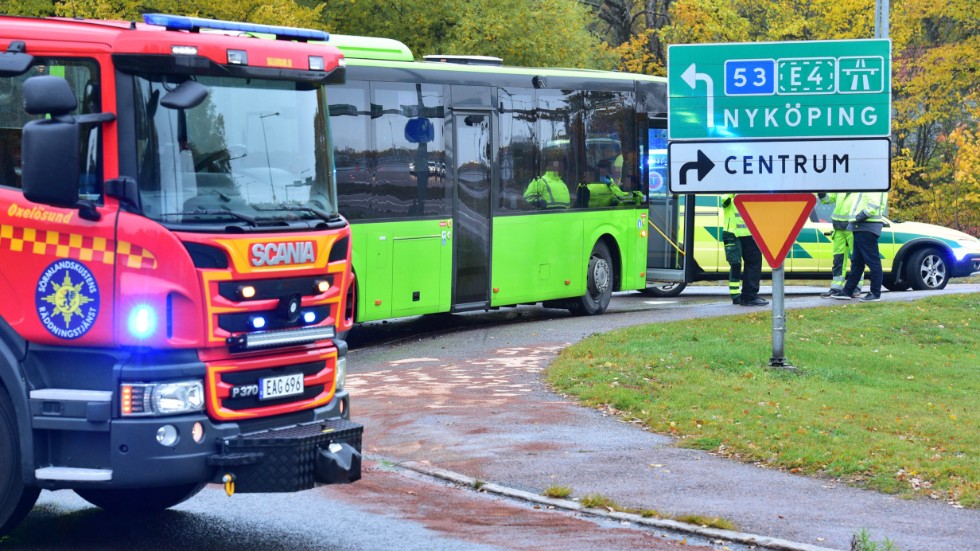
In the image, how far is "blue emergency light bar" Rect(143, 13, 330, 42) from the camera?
7.55 metres

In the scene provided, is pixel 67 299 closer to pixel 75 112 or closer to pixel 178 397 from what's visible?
pixel 178 397

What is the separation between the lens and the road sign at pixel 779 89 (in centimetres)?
1375

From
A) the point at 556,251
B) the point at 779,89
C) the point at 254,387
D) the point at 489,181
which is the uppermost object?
the point at 779,89

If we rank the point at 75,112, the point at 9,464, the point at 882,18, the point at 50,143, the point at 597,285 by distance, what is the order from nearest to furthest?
the point at 50,143, the point at 75,112, the point at 9,464, the point at 597,285, the point at 882,18

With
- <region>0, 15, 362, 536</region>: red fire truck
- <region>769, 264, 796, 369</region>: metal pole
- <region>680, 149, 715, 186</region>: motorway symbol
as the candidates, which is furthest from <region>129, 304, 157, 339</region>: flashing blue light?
<region>680, 149, 715, 186</region>: motorway symbol

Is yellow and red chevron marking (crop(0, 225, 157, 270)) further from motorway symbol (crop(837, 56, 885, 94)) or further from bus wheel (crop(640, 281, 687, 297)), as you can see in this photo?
bus wheel (crop(640, 281, 687, 297))

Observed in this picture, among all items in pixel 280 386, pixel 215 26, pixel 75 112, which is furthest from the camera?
pixel 215 26

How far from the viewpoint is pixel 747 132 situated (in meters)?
14.0

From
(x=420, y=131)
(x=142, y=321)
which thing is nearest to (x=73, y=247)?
(x=142, y=321)

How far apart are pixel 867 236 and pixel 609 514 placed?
13171 mm

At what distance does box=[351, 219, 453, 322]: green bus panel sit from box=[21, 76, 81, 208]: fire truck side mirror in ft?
30.3

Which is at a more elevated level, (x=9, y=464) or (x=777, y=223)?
(x=777, y=223)

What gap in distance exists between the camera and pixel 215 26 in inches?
312

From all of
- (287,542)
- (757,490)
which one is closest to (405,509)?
(287,542)
